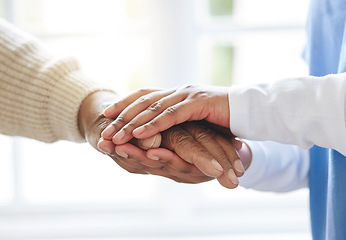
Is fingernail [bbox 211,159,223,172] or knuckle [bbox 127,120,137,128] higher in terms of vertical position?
knuckle [bbox 127,120,137,128]

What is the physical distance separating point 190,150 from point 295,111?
0.20 m

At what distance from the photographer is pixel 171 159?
2.31 ft

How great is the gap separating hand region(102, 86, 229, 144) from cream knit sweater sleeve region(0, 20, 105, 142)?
178 mm

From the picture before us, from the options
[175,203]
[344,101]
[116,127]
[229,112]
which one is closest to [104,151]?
[116,127]

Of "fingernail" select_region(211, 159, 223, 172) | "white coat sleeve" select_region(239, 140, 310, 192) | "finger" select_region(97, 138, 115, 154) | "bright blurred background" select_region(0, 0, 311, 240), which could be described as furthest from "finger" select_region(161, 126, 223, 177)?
"bright blurred background" select_region(0, 0, 311, 240)

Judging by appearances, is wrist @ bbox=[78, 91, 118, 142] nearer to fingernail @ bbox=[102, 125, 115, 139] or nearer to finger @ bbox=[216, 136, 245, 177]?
fingernail @ bbox=[102, 125, 115, 139]

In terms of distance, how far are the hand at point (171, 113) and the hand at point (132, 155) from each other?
1.1 inches

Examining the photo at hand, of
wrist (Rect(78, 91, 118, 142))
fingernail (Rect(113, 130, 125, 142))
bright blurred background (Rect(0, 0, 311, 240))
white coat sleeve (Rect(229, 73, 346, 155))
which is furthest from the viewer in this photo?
bright blurred background (Rect(0, 0, 311, 240))

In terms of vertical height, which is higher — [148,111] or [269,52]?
[148,111]

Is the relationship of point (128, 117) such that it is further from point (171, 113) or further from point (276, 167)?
point (276, 167)

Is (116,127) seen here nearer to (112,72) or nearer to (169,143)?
(169,143)

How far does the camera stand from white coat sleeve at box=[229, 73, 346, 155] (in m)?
0.59

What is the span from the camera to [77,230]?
1564mm

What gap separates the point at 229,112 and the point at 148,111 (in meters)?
0.16
